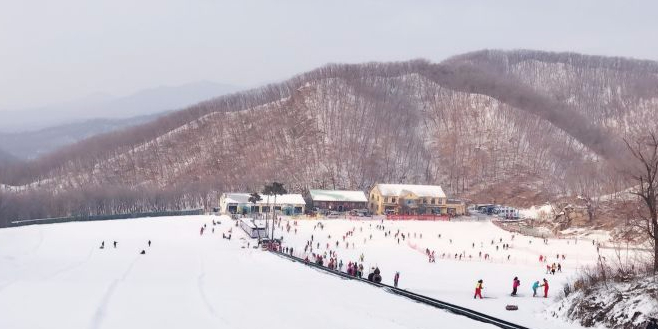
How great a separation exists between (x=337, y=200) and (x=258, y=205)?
15500 mm

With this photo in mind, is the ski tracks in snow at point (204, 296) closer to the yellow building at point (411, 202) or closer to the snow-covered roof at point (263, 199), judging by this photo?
the snow-covered roof at point (263, 199)

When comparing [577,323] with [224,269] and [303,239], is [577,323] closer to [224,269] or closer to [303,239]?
[224,269]

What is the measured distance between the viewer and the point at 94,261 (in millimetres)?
32844

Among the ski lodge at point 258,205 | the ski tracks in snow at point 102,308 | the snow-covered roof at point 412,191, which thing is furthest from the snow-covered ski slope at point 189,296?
the snow-covered roof at point 412,191

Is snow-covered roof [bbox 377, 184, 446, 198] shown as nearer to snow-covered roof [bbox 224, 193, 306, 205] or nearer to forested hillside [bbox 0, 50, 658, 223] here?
snow-covered roof [bbox 224, 193, 306, 205]


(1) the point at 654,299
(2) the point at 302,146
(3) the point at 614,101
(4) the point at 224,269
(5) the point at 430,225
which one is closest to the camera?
(1) the point at 654,299

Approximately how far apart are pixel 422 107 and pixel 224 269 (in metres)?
127

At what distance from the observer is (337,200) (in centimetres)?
8981

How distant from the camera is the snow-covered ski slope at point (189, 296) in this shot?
1340 cm

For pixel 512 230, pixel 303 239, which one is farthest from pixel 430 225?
pixel 303 239

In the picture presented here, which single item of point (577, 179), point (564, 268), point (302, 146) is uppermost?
point (302, 146)

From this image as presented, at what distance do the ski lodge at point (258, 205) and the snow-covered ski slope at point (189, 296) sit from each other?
40246mm

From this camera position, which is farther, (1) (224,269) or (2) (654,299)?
(1) (224,269)

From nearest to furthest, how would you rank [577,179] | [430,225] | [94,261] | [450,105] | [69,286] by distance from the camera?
[69,286] < [94,261] < [430,225] < [577,179] < [450,105]
